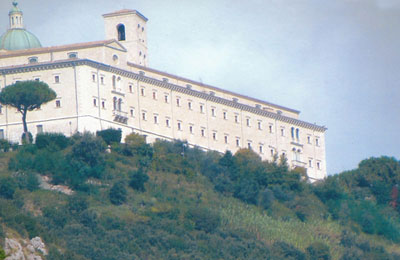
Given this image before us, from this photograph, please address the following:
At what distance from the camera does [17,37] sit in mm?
103438

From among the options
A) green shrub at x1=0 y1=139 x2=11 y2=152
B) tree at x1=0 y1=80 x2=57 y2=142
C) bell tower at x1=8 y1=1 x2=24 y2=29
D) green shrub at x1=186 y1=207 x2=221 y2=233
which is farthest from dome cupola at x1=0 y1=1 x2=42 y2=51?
green shrub at x1=186 y1=207 x2=221 y2=233

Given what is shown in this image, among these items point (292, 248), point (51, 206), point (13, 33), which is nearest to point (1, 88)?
point (13, 33)

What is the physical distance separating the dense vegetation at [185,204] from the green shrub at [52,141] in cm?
9

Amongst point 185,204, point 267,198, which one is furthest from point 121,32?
point 185,204

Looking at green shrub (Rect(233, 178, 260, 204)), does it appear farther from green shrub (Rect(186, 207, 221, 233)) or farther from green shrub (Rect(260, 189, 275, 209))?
green shrub (Rect(186, 207, 221, 233))

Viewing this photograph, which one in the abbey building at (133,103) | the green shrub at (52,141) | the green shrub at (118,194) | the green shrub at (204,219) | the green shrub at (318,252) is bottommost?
the green shrub at (318,252)

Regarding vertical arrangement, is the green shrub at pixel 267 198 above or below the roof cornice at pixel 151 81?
below

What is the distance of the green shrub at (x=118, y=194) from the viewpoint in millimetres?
84562

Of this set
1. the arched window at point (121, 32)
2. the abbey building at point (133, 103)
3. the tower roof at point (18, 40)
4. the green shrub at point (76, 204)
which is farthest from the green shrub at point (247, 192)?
the tower roof at point (18, 40)

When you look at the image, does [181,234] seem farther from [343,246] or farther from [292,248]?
[343,246]

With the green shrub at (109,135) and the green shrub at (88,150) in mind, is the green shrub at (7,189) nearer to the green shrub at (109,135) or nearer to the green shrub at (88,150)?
the green shrub at (88,150)

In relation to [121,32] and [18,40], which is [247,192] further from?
[18,40]

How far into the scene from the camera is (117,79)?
3760 inches

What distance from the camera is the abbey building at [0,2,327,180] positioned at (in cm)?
9300
